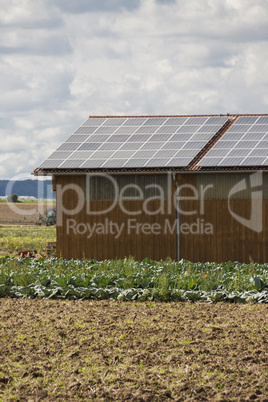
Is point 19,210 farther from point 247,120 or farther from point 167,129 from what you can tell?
point 247,120

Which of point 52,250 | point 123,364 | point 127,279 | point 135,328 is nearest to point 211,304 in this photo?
point 127,279

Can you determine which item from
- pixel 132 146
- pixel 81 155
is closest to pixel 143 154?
pixel 132 146

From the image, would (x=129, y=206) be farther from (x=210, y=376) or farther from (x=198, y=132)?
(x=210, y=376)

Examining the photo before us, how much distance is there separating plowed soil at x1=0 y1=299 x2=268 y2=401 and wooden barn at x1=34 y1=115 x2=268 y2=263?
25.8 ft

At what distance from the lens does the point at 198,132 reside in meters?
22.6

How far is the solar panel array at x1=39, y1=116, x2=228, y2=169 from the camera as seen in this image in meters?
20.9

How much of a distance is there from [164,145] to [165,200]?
2.13 meters

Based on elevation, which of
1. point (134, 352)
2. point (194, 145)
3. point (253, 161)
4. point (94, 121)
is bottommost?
point (134, 352)

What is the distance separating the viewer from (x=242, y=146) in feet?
69.4

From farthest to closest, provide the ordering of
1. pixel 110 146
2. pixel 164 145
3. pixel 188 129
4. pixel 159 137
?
pixel 188 129
pixel 159 137
pixel 110 146
pixel 164 145

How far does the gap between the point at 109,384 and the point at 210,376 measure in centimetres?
129

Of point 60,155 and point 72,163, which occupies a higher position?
point 60,155

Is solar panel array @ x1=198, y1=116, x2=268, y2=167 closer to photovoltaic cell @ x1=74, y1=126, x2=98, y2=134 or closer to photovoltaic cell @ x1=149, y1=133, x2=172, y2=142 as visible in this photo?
photovoltaic cell @ x1=149, y1=133, x2=172, y2=142

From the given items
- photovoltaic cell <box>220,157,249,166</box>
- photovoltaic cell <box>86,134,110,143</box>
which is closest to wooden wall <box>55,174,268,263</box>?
photovoltaic cell <box>220,157,249,166</box>
